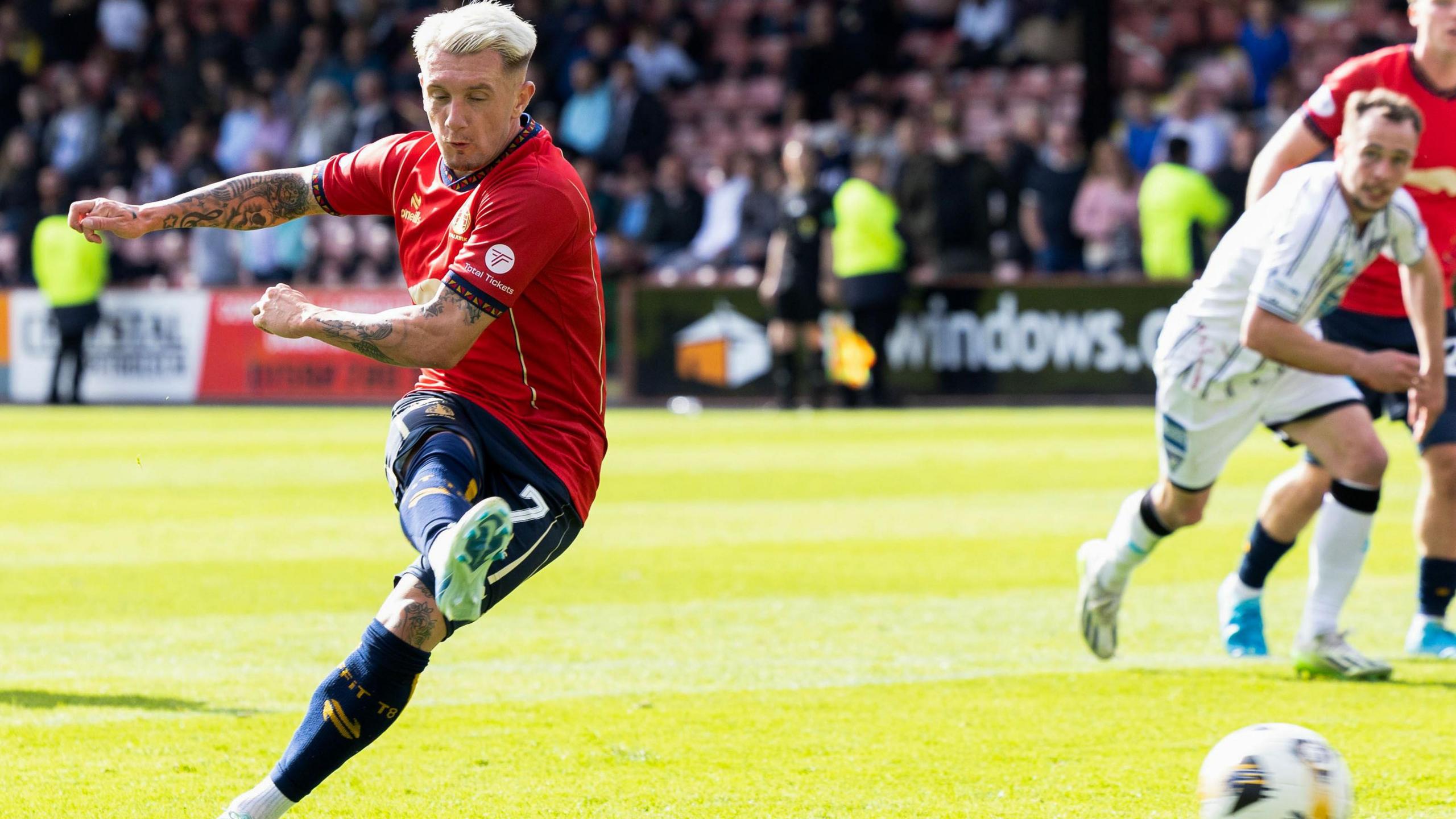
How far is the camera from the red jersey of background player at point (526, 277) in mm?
4230

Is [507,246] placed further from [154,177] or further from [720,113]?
[154,177]

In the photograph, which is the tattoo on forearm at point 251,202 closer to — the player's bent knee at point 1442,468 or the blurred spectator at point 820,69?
the player's bent knee at point 1442,468

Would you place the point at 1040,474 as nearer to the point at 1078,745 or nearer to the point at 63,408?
the point at 1078,745

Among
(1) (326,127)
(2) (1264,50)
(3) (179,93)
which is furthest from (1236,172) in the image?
(3) (179,93)

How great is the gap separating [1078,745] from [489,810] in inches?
66.3

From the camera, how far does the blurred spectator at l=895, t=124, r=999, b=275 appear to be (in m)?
19.7

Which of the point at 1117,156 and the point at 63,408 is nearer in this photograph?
the point at 1117,156

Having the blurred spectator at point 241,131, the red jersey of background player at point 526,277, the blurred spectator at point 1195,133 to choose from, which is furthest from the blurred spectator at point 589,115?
the red jersey of background player at point 526,277

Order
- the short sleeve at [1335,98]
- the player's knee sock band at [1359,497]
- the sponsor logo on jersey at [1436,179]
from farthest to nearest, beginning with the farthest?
1. the sponsor logo on jersey at [1436,179]
2. the short sleeve at [1335,98]
3. the player's knee sock band at [1359,497]

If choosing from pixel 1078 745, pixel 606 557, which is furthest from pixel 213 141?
pixel 1078 745

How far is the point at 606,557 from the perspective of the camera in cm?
949

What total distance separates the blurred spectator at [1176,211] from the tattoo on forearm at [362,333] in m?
15.3

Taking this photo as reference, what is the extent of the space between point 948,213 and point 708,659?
13.4 metres

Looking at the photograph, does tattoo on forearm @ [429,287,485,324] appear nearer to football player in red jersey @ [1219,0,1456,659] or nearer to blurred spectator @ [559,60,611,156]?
football player in red jersey @ [1219,0,1456,659]
